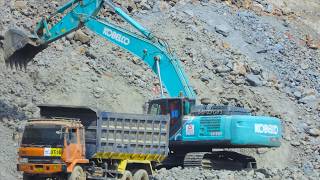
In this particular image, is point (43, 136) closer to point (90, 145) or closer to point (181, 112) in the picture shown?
point (90, 145)

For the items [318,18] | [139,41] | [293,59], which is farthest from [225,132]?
[318,18]

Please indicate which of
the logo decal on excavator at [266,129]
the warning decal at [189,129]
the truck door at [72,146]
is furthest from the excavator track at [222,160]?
the truck door at [72,146]

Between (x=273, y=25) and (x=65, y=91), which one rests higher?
(x=273, y=25)

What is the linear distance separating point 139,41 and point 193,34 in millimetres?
8512

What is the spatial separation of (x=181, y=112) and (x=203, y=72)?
7526 mm

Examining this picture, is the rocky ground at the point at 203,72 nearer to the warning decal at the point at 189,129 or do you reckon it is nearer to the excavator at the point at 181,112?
the excavator at the point at 181,112

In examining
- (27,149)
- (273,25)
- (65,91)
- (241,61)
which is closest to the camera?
(27,149)

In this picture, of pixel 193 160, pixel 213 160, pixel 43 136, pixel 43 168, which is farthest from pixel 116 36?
pixel 43 168

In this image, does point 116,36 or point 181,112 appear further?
point 116,36

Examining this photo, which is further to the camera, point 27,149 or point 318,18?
point 318,18

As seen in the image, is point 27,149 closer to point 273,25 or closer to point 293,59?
point 293,59

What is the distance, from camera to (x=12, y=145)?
2105 centimetres

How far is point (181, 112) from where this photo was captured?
2134 centimetres

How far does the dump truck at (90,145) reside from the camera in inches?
660
